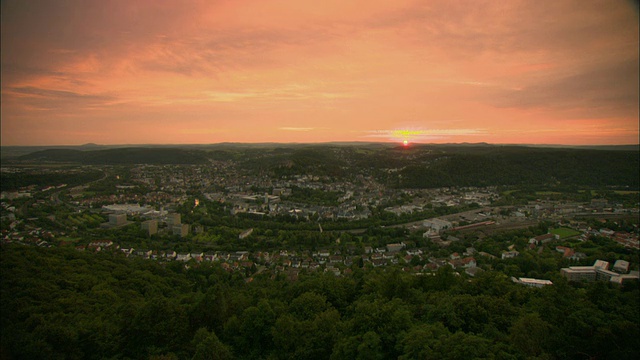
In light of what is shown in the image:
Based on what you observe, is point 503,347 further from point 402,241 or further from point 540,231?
point 540,231

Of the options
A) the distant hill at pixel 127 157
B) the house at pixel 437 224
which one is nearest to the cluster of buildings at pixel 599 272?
the house at pixel 437 224

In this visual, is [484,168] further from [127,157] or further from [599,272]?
[127,157]

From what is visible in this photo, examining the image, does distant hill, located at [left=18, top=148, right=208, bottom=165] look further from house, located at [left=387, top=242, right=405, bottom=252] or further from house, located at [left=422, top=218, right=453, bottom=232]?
house, located at [left=387, top=242, right=405, bottom=252]

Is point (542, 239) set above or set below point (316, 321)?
below

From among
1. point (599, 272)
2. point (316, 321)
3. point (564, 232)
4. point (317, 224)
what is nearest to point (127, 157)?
point (317, 224)

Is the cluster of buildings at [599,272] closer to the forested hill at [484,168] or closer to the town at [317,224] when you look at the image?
the town at [317,224]

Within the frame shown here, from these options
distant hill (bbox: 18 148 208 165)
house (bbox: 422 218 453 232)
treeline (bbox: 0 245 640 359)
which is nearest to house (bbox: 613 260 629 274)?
treeline (bbox: 0 245 640 359)
